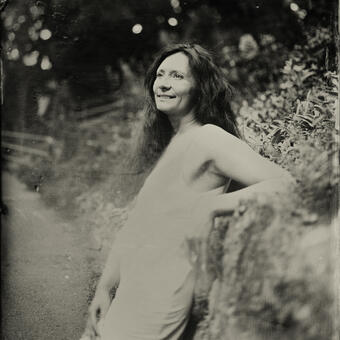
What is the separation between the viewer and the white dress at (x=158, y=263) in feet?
8.05

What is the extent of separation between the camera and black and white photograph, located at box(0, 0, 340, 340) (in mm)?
2430

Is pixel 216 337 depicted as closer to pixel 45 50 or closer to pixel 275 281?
pixel 275 281

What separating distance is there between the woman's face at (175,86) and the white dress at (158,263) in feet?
0.63

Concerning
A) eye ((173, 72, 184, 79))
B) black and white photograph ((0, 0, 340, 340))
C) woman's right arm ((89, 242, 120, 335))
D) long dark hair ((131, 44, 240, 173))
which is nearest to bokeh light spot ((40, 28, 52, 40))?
black and white photograph ((0, 0, 340, 340))

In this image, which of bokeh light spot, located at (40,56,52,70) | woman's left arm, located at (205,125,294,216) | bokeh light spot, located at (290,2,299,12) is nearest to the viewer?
woman's left arm, located at (205,125,294,216)

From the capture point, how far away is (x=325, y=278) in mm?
2410

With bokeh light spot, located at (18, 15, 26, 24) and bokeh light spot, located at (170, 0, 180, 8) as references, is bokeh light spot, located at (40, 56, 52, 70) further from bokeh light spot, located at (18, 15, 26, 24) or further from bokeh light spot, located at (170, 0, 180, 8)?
bokeh light spot, located at (170, 0, 180, 8)

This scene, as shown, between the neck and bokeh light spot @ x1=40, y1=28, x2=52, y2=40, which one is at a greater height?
bokeh light spot @ x1=40, y1=28, x2=52, y2=40

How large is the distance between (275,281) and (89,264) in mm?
964

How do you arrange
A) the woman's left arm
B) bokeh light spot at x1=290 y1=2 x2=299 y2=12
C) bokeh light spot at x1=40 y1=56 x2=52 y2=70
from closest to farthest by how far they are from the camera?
the woman's left arm < bokeh light spot at x1=290 y1=2 x2=299 y2=12 < bokeh light spot at x1=40 y1=56 x2=52 y2=70

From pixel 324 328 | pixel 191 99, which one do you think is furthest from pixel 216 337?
pixel 191 99

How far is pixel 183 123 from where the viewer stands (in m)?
2.60

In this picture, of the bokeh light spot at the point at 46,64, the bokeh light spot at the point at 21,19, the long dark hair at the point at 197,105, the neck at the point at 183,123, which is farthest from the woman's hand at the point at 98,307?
the bokeh light spot at the point at 21,19

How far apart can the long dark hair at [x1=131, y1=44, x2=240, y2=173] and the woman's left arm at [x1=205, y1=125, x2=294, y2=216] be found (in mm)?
126
